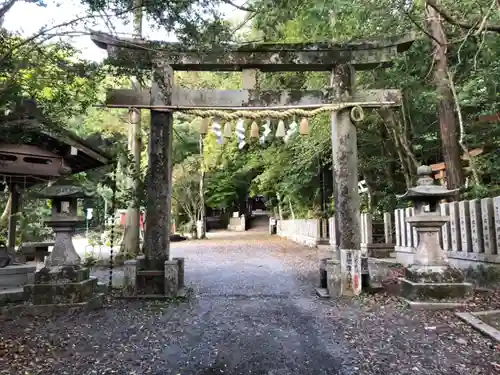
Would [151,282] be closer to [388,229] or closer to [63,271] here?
[63,271]

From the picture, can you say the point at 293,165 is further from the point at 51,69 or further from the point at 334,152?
the point at 51,69

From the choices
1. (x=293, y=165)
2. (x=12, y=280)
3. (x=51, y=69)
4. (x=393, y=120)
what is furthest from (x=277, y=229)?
(x=51, y=69)

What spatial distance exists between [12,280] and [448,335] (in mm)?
7908

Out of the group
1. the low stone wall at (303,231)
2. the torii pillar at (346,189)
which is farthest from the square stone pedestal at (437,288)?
the low stone wall at (303,231)

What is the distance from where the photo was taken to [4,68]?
4.67 metres

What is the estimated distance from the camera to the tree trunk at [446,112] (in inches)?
349

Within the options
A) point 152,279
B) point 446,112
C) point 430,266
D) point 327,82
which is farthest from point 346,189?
point 327,82

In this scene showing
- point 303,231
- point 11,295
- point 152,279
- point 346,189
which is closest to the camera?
point 11,295

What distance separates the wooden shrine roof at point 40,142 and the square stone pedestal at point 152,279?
8.37ft

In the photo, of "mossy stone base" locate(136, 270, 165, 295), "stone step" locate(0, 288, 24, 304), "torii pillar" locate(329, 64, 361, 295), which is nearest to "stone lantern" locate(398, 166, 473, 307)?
"torii pillar" locate(329, 64, 361, 295)

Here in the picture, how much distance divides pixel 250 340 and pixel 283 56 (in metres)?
5.31

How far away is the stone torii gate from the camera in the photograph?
6.99 meters

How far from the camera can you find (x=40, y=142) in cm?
714

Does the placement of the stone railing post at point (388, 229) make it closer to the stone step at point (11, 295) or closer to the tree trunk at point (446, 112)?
the tree trunk at point (446, 112)
